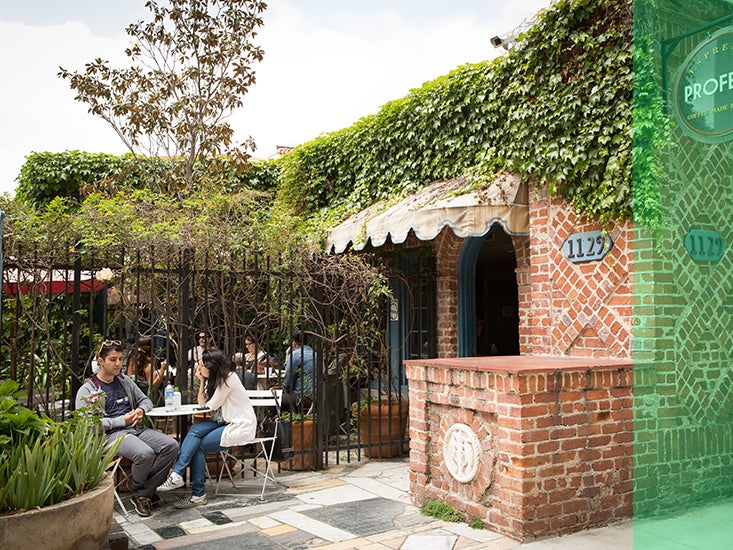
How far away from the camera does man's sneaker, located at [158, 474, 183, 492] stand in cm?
580

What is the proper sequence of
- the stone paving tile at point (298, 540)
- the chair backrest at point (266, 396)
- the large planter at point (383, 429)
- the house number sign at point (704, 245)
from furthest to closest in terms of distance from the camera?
1. the large planter at point (383, 429)
2. the chair backrest at point (266, 396)
3. the house number sign at point (704, 245)
4. the stone paving tile at point (298, 540)

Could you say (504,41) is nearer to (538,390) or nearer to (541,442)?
(538,390)

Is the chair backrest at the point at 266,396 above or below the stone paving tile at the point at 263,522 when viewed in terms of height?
above

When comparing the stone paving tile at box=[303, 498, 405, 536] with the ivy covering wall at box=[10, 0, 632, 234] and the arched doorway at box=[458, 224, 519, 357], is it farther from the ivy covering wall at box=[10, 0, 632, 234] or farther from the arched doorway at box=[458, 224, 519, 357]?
the arched doorway at box=[458, 224, 519, 357]

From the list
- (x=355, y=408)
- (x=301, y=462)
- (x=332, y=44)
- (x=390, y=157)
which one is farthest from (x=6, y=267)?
(x=332, y=44)

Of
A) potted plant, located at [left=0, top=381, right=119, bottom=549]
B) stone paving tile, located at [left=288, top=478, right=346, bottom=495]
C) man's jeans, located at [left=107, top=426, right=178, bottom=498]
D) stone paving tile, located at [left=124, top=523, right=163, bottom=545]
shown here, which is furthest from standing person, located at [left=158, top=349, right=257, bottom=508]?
potted plant, located at [left=0, top=381, right=119, bottom=549]

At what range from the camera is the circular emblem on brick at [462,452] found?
4.88m

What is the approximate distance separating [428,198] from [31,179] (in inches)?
386

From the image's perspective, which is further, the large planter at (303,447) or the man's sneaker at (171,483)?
the large planter at (303,447)

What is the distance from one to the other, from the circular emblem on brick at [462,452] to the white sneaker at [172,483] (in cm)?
252

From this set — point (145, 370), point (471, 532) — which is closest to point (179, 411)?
point (145, 370)

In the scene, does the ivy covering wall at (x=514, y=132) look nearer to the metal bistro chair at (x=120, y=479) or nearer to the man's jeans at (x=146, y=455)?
the man's jeans at (x=146, y=455)

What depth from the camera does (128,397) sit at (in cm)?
589

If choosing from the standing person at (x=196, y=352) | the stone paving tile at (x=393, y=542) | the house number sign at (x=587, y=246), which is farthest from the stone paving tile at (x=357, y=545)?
the house number sign at (x=587, y=246)
